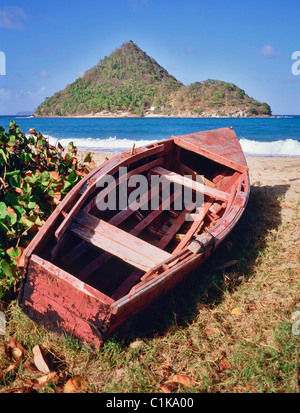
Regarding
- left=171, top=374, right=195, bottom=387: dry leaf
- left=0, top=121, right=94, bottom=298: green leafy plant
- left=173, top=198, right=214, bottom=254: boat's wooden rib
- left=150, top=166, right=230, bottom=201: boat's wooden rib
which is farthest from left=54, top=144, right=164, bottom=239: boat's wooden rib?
left=171, top=374, right=195, bottom=387: dry leaf

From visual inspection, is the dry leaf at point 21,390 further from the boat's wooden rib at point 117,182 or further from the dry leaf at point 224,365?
the boat's wooden rib at point 117,182

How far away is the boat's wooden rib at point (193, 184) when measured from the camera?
428 cm

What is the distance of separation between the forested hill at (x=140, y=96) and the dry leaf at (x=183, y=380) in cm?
8400

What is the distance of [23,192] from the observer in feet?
10.5

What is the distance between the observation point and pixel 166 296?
3088mm

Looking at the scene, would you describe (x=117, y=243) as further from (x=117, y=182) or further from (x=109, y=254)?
(x=117, y=182)

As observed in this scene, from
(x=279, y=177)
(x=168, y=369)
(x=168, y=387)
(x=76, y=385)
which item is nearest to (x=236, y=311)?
(x=168, y=369)

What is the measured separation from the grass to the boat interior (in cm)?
59

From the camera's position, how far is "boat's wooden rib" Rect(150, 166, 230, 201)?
14.0ft

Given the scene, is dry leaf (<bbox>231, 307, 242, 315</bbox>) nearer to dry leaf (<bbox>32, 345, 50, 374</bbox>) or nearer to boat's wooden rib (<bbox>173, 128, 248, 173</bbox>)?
dry leaf (<bbox>32, 345, 50, 374</bbox>)

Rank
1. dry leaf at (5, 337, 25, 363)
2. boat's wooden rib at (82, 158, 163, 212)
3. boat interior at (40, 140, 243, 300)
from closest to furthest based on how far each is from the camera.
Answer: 1. dry leaf at (5, 337, 25, 363)
2. boat interior at (40, 140, 243, 300)
3. boat's wooden rib at (82, 158, 163, 212)

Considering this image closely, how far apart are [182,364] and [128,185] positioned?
2.91 m

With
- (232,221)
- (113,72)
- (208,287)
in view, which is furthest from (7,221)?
(113,72)

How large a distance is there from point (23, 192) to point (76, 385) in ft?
6.99
